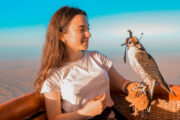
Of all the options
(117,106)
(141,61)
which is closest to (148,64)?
(141,61)

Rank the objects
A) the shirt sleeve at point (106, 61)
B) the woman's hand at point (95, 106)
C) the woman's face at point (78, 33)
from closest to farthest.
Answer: the woman's hand at point (95, 106)
the woman's face at point (78, 33)
the shirt sleeve at point (106, 61)

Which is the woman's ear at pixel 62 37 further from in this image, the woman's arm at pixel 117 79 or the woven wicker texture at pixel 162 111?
the woven wicker texture at pixel 162 111

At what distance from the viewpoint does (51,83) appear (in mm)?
839

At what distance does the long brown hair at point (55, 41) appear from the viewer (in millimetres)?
→ 892

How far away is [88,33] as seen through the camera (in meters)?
0.91

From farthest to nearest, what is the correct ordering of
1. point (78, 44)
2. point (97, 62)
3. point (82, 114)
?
point (97, 62) < point (78, 44) < point (82, 114)

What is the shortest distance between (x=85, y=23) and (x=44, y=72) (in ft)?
1.05

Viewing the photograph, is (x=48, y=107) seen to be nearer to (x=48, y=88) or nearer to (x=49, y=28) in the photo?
(x=48, y=88)

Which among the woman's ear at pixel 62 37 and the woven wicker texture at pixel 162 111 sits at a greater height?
the woman's ear at pixel 62 37

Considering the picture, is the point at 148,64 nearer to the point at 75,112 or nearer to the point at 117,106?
the point at 75,112

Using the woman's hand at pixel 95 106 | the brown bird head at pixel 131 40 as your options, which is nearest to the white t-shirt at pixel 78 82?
the woman's hand at pixel 95 106

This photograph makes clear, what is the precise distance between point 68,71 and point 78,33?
195 mm

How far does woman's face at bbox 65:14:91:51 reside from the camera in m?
0.89

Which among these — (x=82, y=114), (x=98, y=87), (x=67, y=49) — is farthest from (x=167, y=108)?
(x=67, y=49)
